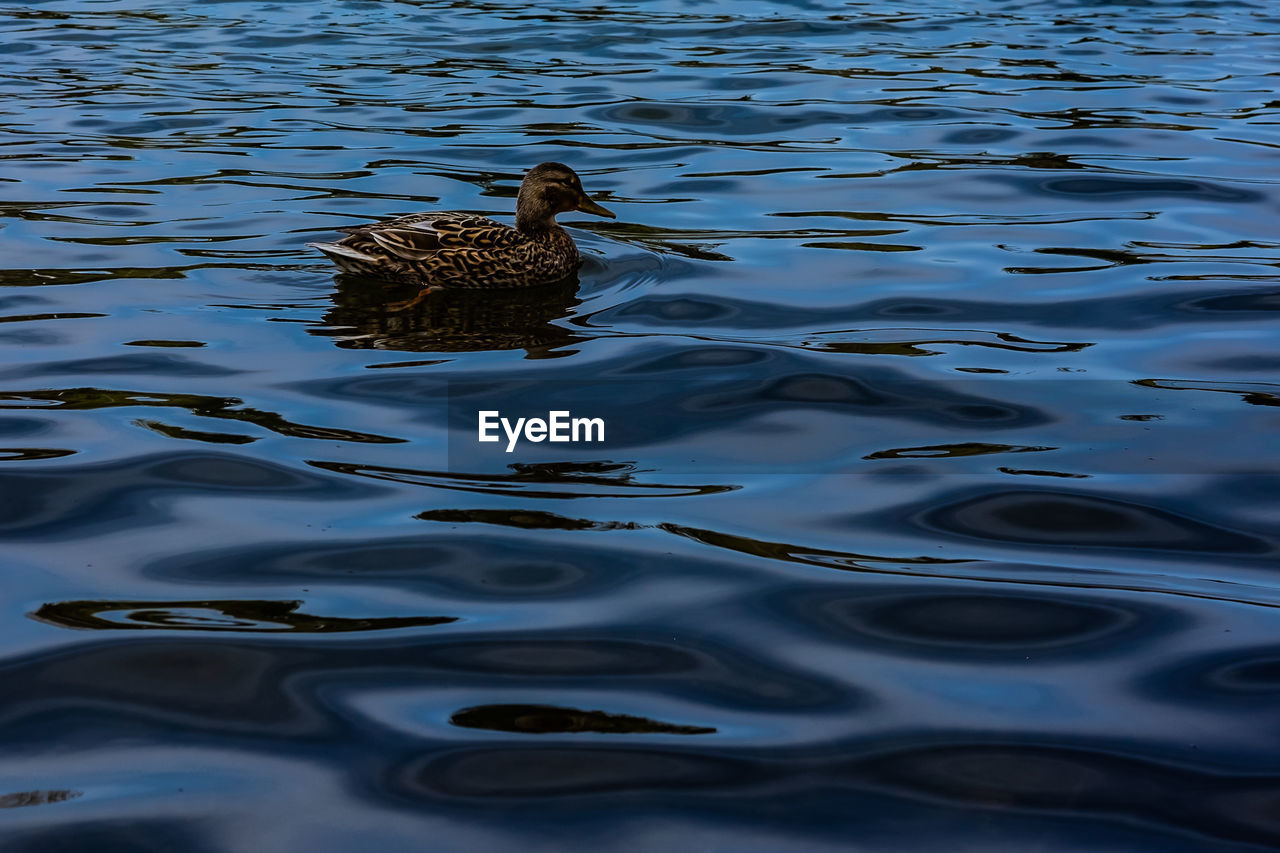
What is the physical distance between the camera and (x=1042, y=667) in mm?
4598

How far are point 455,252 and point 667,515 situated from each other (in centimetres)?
401

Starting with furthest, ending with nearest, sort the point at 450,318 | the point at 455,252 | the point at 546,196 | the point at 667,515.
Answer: the point at 546,196
the point at 455,252
the point at 450,318
the point at 667,515

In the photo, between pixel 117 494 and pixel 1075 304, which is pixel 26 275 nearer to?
pixel 117 494

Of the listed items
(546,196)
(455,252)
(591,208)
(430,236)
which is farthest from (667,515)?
(591,208)

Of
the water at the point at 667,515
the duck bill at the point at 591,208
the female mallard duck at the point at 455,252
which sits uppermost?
the duck bill at the point at 591,208

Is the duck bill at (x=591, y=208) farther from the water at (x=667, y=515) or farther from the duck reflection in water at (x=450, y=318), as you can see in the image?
the duck reflection in water at (x=450, y=318)

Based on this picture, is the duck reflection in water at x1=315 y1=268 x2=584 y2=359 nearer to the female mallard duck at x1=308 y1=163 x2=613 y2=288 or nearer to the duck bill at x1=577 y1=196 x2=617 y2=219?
the female mallard duck at x1=308 y1=163 x2=613 y2=288

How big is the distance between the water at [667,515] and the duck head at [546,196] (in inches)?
18.4

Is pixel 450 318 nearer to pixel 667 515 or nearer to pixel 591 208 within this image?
pixel 591 208

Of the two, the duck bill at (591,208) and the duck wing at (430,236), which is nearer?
the duck wing at (430,236)

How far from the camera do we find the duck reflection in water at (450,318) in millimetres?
8125

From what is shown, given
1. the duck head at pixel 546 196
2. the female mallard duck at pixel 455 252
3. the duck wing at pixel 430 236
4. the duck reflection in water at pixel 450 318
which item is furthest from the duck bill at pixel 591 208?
the duck wing at pixel 430 236

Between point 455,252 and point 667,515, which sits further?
point 455,252

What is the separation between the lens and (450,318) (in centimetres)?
880
